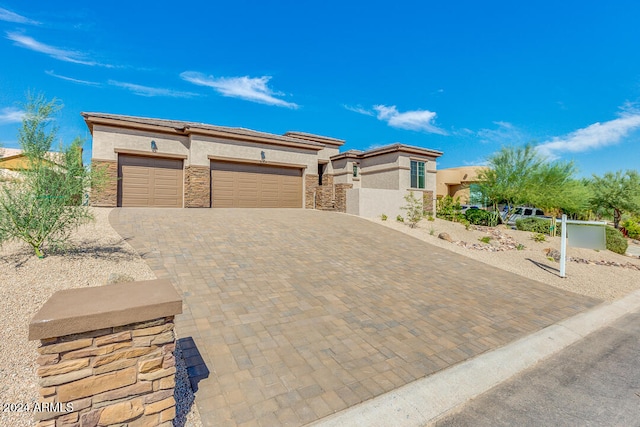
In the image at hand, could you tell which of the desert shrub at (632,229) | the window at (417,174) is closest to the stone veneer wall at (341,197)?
the window at (417,174)

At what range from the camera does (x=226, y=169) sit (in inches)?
719

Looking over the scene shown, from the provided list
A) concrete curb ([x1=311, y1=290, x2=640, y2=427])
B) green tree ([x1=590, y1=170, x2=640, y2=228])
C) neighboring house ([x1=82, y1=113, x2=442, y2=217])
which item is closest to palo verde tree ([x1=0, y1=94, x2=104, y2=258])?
concrete curb ([x1=311, y1=290, x2=640, y2=427])

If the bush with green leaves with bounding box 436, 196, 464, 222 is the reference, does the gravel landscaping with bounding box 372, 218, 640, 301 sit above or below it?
below

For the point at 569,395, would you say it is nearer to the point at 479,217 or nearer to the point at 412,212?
the point at 412,212

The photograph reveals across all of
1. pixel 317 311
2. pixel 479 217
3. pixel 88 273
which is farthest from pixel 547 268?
pixel 88 273

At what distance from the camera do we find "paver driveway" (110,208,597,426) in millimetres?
3738

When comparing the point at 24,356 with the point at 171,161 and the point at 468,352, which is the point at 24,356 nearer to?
the point at 468,352

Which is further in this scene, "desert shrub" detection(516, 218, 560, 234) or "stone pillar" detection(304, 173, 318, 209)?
"stone pillar" detection(304, 173, 318, 209)

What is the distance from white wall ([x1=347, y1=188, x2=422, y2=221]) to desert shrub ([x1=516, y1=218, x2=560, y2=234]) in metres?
6.87

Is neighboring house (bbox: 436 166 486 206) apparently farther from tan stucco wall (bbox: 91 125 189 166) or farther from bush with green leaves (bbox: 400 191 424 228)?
tan stucco wall (bbox: 91 125 189 166)

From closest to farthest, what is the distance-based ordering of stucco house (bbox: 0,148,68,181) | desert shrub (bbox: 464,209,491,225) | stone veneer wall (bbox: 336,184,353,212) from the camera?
stucco house (bbox: 0,148,68,181) → stone veneer wall (bbox: 336,184,353,212) → desert shrub (bbox: 464,209,491,225)

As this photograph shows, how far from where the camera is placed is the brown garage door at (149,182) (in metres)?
15.9

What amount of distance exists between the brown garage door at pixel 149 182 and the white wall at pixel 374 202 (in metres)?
10.0

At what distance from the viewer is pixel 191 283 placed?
20.7ft
